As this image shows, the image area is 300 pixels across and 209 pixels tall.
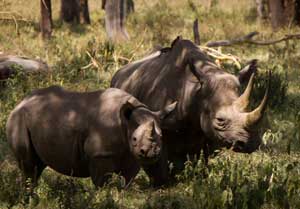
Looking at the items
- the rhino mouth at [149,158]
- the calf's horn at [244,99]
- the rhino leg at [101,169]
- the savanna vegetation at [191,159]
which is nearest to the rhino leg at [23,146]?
the savanna vegetation at [191,159]

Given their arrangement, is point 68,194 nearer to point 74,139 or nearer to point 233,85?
point 74,139

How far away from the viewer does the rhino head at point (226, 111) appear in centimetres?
600

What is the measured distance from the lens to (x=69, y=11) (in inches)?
794

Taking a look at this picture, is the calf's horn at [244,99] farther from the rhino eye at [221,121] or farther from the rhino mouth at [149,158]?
the rhino mouth at [149,158]

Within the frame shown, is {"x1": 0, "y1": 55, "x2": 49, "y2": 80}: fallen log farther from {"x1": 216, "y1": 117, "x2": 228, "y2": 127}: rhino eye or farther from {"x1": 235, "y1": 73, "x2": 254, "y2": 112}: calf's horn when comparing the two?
{"x1": 235, "y1": 73, "x2": 254, "y2": 112}: calf's horn

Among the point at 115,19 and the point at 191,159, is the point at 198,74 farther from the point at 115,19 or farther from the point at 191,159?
the point at 115,19

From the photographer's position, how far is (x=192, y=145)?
6.70 metres

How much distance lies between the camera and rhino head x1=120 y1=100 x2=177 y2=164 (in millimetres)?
5633

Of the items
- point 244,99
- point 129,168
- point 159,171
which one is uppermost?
point 244,99

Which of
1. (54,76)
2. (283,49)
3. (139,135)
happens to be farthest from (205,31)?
(139,135)

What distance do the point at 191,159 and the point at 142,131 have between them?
4.07 feet

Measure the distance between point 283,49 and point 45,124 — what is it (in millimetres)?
7828

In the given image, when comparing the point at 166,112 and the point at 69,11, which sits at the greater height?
the point at 166,112

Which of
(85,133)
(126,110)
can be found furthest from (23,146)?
(126,110)
